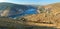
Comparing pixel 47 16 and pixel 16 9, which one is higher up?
pixel 16 9

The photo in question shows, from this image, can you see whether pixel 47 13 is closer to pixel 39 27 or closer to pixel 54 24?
pixel 54 24

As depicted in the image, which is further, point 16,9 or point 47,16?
point 16,9

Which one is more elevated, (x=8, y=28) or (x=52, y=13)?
(x=52, y=13)

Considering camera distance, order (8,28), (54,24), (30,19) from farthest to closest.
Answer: (30,19) → (54,24) → (8,28)

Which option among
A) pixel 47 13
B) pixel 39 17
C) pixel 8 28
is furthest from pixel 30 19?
pixel 8 28

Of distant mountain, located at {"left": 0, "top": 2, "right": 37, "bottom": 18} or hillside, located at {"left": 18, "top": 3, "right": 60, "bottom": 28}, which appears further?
distant mountain, located at {"left": 0, "top": 2, "right": 37, "bottom": 18}

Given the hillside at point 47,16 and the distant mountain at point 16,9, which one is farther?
the distant mountain at point 16,9

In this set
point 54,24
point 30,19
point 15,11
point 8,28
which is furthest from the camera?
point 15,11

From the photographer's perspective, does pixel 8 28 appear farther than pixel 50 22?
No
